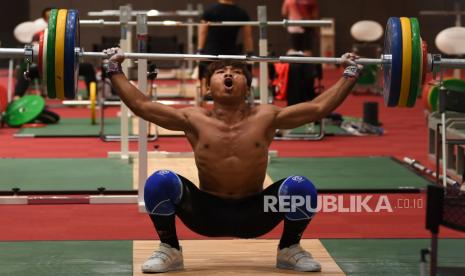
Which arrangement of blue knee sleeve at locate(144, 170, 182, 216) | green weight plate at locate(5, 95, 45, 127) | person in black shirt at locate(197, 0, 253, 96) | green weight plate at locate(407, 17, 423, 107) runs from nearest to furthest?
blue knee sleeve at locate(144, 170, 182, 216), green weight plate at locate(407, 17, 423, 107), person in black shirt at locate(197, 0, 253, 96), green weight plate at locate(5, 95, 45, 127)

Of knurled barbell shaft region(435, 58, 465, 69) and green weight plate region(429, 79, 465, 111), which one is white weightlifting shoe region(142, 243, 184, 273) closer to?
knurled barbell shaft region(435, 58, 465, 69)

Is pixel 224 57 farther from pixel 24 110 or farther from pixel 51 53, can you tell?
pixel 24 110

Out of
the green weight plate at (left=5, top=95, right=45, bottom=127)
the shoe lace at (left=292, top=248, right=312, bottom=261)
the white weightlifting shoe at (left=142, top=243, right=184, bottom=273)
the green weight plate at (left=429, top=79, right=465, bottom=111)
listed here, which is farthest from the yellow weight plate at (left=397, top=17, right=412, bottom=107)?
the green weight plate at (left=5, top=95, right=45, bottom=127)

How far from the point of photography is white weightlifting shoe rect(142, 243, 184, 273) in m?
4.16

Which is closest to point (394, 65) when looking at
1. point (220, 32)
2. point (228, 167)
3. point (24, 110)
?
point (228, 167)

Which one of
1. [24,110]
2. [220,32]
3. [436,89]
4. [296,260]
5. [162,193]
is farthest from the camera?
[24,110]

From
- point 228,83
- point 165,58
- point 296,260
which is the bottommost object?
point 296,260

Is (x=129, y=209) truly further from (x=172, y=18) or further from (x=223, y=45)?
(x=172, y=18)

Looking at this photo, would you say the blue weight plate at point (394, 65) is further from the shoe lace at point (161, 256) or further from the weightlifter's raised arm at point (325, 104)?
the shoe lace at point (161, 256)

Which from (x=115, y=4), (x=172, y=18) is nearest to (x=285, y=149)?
(x=172, y=18)

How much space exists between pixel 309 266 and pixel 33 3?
549 inches

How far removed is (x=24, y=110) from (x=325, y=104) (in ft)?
20.1

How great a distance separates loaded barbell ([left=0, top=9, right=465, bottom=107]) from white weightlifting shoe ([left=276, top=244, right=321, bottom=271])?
753 mm

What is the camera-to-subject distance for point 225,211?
419 cm
